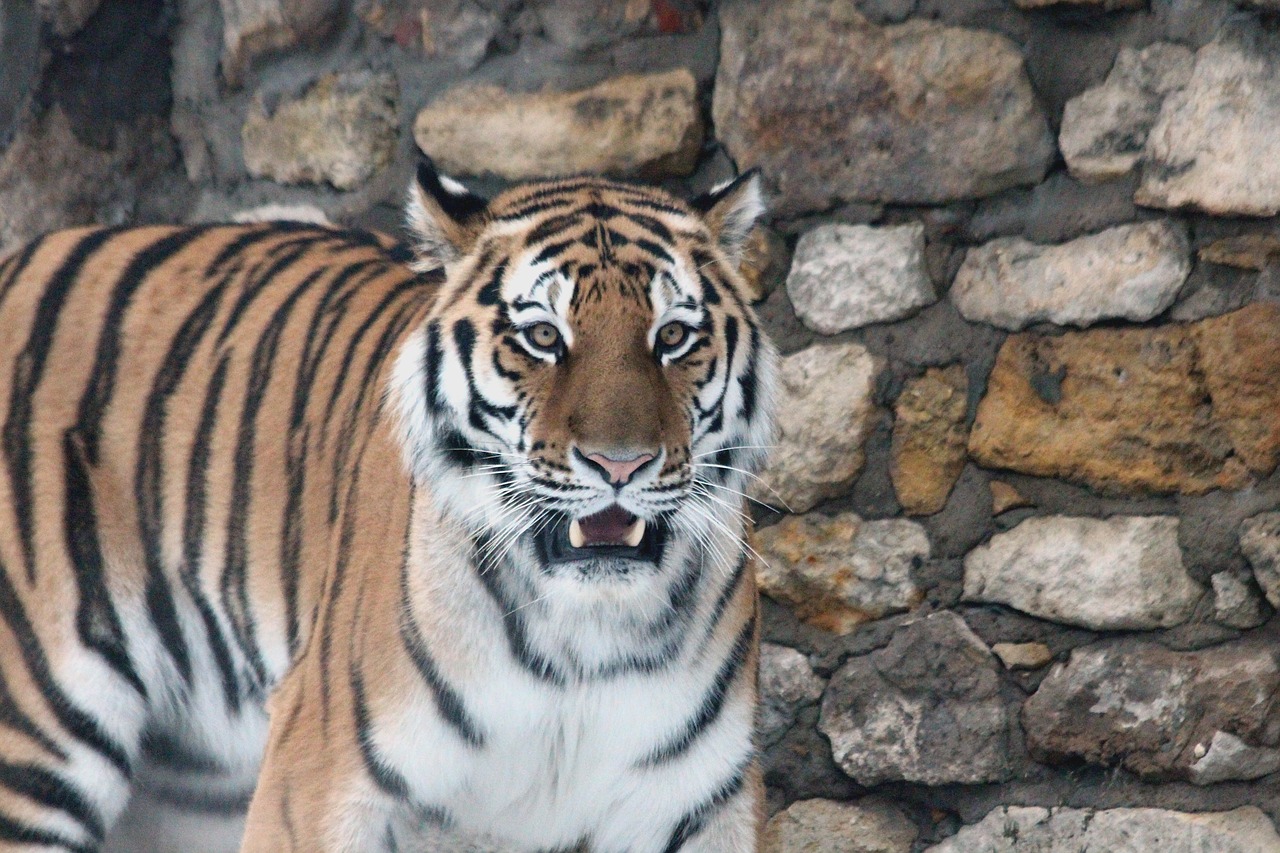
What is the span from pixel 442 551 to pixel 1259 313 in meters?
1.30

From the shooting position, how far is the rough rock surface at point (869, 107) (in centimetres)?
246

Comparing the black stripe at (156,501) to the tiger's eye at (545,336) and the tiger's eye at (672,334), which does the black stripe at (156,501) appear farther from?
the tiger's eye at (672,334)

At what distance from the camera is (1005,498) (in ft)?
8.36

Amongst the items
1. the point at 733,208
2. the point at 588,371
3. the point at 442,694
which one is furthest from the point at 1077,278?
the point at 442,694

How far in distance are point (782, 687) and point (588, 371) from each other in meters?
1.10

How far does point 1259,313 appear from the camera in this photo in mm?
2305

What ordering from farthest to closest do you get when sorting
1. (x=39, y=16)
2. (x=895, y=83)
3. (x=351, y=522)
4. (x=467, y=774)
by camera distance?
(x=39, y=16), (x=895, y=83), (x=351, y=522), (x=467, y=774)

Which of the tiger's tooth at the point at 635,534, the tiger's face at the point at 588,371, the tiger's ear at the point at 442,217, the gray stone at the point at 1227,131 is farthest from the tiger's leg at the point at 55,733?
the gray stone at the point at 1227,131

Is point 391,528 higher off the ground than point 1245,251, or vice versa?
point 1245,251

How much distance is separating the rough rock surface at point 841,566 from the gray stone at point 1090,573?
115 mm

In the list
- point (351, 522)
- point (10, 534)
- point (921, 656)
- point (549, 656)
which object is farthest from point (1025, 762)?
point (10, 534)

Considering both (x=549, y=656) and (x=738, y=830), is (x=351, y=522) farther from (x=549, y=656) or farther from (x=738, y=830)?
(x=738, y=830)

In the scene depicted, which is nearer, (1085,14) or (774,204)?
(1085,14)

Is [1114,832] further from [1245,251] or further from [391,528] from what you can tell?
[391,528]
